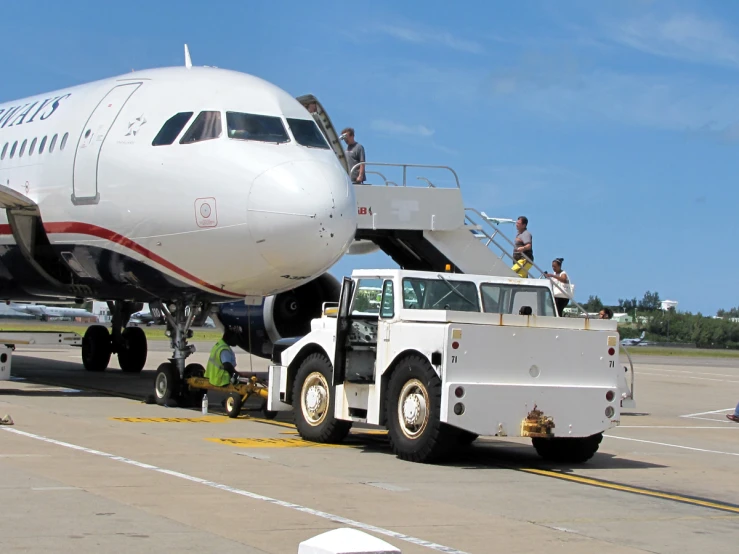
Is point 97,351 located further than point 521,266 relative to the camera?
Yes

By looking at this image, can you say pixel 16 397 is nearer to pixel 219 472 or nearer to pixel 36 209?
pixel 36 209

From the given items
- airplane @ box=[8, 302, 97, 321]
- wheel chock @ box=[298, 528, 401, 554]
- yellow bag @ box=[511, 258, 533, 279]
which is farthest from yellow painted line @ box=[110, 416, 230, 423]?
airplane @ box=[8, 302, 97, 321]

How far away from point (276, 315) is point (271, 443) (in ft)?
21.8

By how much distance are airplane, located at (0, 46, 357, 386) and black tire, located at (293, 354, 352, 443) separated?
1.79 m

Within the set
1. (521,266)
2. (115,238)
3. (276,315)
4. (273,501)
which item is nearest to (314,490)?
(273,501)

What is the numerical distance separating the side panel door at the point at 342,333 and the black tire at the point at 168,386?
433 centimetres

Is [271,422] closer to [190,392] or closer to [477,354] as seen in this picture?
[190,392]

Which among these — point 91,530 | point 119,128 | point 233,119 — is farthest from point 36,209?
point 91,530

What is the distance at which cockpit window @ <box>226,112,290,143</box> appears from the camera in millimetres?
14445

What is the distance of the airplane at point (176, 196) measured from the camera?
13758mm

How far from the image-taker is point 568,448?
11.7 meters

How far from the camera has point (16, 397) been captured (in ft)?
53.4

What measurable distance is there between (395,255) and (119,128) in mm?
7160

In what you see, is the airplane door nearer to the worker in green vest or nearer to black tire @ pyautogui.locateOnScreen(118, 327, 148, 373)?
the worker in green vest
